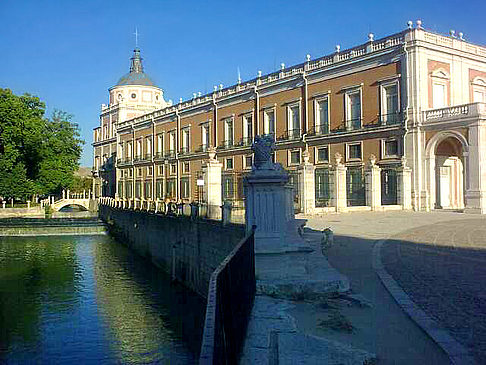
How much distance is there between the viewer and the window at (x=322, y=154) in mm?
36809

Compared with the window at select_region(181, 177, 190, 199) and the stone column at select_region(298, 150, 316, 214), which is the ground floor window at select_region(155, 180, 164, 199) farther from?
the stone column at select_region(298, 150, 316, 214)

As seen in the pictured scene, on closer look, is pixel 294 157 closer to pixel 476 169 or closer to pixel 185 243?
pixel 476 169

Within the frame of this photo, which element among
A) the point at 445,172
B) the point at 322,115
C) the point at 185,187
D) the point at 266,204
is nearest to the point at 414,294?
the point at 266,204

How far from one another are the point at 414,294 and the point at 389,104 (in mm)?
27049

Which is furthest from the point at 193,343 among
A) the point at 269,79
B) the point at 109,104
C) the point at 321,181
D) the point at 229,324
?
the point at 109,104

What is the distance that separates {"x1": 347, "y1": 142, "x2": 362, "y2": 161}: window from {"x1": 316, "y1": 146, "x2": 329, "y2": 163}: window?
223cm

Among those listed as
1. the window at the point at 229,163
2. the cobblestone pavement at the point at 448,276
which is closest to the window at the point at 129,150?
the window at the point at 229,163

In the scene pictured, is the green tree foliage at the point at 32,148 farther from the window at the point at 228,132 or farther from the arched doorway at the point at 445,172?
the arched doorway at the point at 445,172

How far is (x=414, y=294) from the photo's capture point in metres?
7.16

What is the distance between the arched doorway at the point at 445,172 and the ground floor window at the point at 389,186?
190cm

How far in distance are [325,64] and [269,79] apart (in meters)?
7.60

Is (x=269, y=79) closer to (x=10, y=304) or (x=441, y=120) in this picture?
(x=441, y=120)

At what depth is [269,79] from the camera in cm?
4369

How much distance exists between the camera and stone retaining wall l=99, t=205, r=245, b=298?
15438mm
